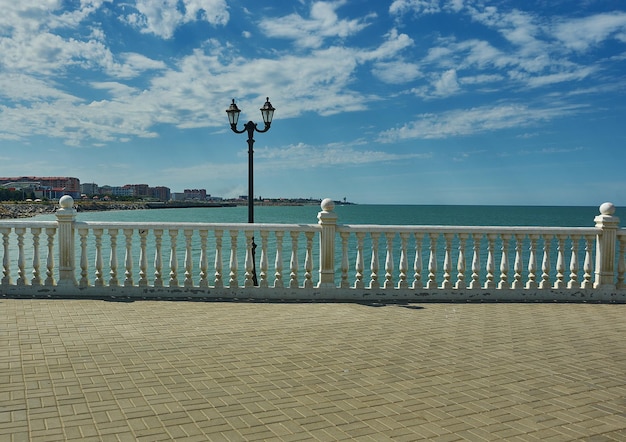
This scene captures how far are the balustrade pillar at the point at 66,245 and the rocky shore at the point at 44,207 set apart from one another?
275ft

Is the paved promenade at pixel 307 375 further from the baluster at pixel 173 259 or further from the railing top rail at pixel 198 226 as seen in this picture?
the railing top rail at pixel 198 226

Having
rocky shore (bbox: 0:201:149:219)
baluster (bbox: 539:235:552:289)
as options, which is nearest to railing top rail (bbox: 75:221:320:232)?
baluster (bbox: 539:235:552:289)

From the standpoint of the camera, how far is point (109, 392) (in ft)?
15.6

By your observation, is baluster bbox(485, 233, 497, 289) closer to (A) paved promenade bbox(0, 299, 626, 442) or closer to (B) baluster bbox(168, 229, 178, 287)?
(A) paved promenade bbox(0, 299, 626, 442)

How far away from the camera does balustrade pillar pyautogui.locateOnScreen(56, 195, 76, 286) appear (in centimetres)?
950

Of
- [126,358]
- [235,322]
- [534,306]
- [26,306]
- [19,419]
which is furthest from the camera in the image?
[534,306]

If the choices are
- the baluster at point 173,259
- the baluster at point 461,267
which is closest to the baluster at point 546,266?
the baluster at point 461,267

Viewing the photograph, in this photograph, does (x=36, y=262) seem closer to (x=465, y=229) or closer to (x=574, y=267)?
(x=465, y=229)

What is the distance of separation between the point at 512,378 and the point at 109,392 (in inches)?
150

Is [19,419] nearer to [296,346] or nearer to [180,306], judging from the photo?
[296,346]

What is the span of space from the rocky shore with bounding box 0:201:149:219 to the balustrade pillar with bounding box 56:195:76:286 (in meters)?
83.8

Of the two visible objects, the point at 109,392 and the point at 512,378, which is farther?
the point at 512,378

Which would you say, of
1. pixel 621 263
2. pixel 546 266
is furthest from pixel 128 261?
pixel 621 263

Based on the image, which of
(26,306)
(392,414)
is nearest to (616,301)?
(392,414)
